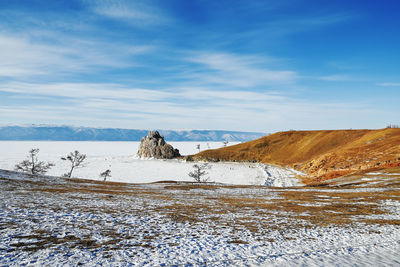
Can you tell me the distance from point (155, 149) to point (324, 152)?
337 feet

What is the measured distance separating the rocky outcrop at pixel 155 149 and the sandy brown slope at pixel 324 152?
23482 millimetres

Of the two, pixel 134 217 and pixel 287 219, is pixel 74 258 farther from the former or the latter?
pixel 287 219

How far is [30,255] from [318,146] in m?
130

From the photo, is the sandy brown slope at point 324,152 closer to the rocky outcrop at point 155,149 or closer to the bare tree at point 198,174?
the rocky outcrop at point 155,149

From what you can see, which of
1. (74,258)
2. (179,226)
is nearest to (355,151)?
(179,226)

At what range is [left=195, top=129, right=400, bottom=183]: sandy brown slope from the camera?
6800 centimetres

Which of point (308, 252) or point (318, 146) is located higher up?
point (318, 146)

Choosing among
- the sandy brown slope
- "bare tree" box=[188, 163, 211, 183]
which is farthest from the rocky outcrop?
"bare tree" box=[188, 163, 211, 183]

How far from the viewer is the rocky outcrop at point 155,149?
552 feet

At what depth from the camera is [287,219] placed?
17.4 metres

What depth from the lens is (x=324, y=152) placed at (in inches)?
4456

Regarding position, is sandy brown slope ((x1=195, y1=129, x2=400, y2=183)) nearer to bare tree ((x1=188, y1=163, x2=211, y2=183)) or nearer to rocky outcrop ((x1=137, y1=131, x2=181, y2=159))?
→ rocky outcrop ((x1=137, y1=131, x2=181, y2=159))

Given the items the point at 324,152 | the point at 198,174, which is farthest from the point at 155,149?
the point at 324,152

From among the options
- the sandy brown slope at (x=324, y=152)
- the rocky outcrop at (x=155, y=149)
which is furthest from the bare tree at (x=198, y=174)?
the rocky outcrop at (x=155, y=149)
